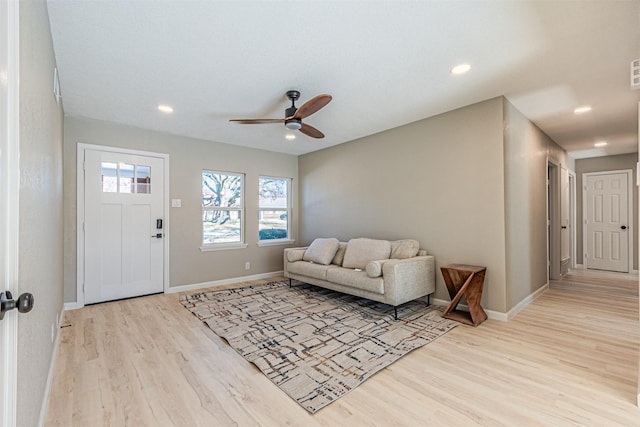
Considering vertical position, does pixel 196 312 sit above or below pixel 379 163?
below

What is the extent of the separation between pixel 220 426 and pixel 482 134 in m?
3.64

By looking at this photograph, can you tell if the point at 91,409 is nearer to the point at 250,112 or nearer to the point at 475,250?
the point at 250,112

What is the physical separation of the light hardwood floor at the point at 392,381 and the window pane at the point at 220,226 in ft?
6.41

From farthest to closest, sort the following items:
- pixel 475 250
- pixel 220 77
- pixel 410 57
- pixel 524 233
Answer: pixel 524 233
pixel 475 250
pixel 220 77
pixel 410 57

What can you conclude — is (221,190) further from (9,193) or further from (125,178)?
(9,193)

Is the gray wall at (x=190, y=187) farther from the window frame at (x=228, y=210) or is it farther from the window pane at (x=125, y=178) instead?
the window pane at (x=125, y=178)

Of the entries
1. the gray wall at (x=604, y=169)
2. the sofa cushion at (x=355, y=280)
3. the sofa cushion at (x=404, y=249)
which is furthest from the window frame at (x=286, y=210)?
the gray wall at (x=604, y=169)

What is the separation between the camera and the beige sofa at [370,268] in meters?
3.32

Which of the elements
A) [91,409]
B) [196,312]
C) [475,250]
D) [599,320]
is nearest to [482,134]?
[475,250]

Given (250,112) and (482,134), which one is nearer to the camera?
Answer: (482,134)

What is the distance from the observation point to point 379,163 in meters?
4.55

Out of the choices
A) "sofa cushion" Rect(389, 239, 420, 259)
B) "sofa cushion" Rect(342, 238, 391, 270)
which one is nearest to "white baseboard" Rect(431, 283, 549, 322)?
"sofa cushion" Rect(389, 239, 420, 259)

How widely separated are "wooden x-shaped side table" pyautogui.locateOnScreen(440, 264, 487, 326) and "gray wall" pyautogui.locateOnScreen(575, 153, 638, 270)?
472 centimetres

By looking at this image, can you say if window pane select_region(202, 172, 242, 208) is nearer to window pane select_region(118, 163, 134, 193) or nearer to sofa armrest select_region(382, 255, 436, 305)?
window pane select_region(118, 163, 134, 193)
